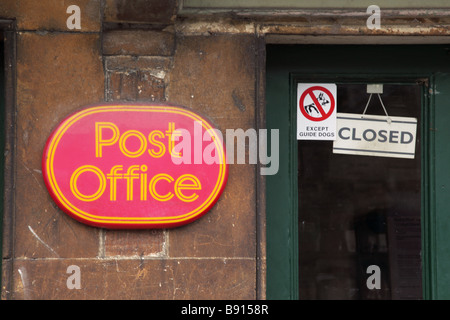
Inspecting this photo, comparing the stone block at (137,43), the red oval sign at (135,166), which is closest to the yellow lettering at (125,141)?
the red oval sign at (135,166)

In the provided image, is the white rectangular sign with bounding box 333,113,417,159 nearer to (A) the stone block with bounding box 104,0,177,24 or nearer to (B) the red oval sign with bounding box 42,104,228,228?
(B) the red oval sign with bounding box 42,104,228,228

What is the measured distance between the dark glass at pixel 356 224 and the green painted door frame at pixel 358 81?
0.19 ft

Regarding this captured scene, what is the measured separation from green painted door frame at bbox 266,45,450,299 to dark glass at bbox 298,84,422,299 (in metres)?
0.06

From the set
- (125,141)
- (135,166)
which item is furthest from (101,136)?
(135,166)

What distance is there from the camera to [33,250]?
352 centimetres

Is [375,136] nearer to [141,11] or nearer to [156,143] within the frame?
[156,143]

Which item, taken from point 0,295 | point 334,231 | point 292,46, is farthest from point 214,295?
point 292,46

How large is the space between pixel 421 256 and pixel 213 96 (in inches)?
61.0

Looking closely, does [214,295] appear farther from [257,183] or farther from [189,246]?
[257,183]

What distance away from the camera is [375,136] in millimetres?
3957

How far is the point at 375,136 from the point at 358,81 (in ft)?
1.11

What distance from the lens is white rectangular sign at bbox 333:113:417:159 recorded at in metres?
3.95

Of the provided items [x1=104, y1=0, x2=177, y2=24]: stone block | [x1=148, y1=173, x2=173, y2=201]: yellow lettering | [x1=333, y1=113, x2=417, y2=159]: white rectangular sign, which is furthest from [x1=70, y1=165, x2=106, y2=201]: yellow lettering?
[x1=333, y1=113, x2=417, y2=159]: white rectangular sign
